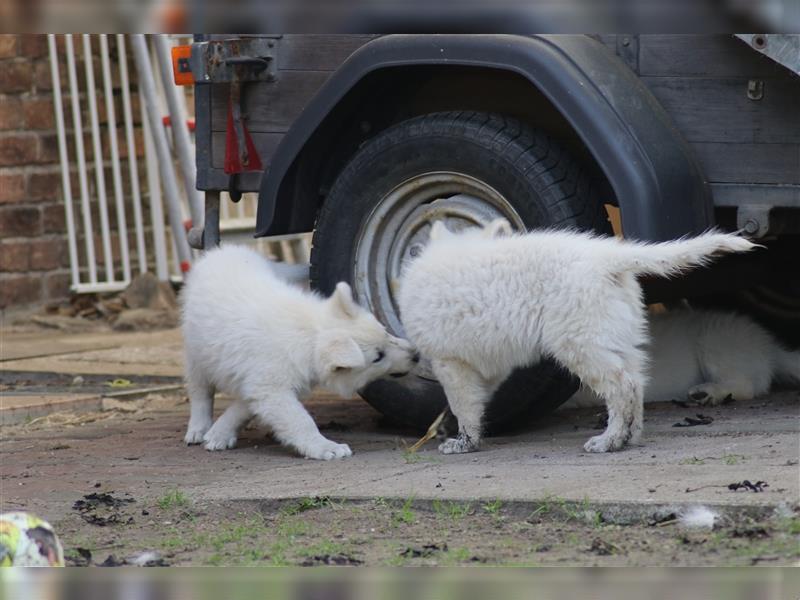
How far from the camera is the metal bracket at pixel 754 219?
4996 mm

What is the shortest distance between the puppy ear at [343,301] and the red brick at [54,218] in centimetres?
503

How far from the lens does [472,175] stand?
552 centimetres

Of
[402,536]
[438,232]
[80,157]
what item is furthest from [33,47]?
[402,536]

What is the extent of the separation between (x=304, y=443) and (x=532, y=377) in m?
1.03

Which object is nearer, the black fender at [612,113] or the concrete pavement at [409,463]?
the concrete pavement at [409,463]

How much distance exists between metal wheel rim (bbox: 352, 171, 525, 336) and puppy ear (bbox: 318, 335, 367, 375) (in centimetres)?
45

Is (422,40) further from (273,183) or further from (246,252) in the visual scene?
(246,252)

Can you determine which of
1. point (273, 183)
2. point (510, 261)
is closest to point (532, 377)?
point (510, 261)

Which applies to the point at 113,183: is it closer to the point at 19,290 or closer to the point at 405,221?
the point at 19,290

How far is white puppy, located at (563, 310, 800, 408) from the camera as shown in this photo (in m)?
6.40

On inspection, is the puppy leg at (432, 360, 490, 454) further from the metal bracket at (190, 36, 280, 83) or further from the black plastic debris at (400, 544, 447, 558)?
the metal bracket at (190, 36, 280, 83)

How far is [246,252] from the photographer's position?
6.28 metres

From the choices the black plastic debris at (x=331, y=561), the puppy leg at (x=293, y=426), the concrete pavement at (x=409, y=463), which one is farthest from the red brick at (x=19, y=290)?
the black plastic debris at (x=331, y=561)

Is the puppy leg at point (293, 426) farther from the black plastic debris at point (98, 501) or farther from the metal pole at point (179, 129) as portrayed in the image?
the metal pole at point (179, 129)
